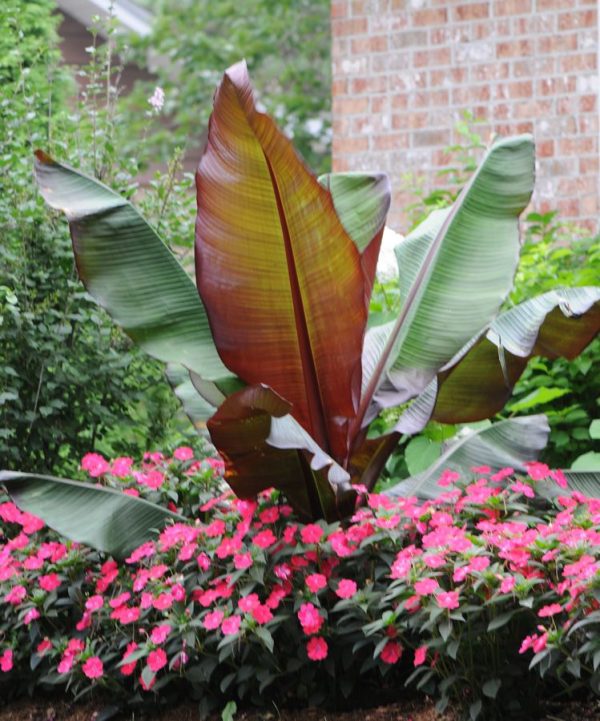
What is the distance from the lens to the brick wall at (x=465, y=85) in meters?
7.10

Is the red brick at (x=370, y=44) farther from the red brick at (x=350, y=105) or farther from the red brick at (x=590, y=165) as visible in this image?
the red brick at (x=590, y=165)

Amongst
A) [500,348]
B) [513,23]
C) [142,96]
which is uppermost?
[513,23]

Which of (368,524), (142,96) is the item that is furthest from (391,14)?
(142,96)

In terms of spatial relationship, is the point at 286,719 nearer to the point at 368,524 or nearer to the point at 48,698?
the point at 368,524

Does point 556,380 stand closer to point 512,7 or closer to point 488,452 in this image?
point 488,452

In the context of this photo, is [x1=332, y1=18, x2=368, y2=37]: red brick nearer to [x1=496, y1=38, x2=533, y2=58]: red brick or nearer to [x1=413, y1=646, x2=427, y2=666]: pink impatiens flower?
[x1=496, y1=38, x2=533, y2=58]: red brick

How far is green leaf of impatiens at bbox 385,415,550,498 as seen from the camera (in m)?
3.65

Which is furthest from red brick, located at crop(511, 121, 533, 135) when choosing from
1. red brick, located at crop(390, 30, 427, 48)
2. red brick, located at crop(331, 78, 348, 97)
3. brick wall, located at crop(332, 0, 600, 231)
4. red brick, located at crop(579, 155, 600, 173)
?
red brick, located at crop(331, 78, 348, 97)

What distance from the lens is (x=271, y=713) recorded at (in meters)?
3.23

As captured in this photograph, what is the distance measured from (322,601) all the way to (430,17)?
5214 millimetres

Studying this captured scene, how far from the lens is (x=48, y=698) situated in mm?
3658

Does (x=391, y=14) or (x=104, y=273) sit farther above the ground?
(x=391, y=14)

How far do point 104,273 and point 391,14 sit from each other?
4.51 m

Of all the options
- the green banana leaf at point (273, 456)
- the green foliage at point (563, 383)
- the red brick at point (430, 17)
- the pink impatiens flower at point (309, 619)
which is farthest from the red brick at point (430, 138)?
the pink impatiens flower at point (309, 619)
